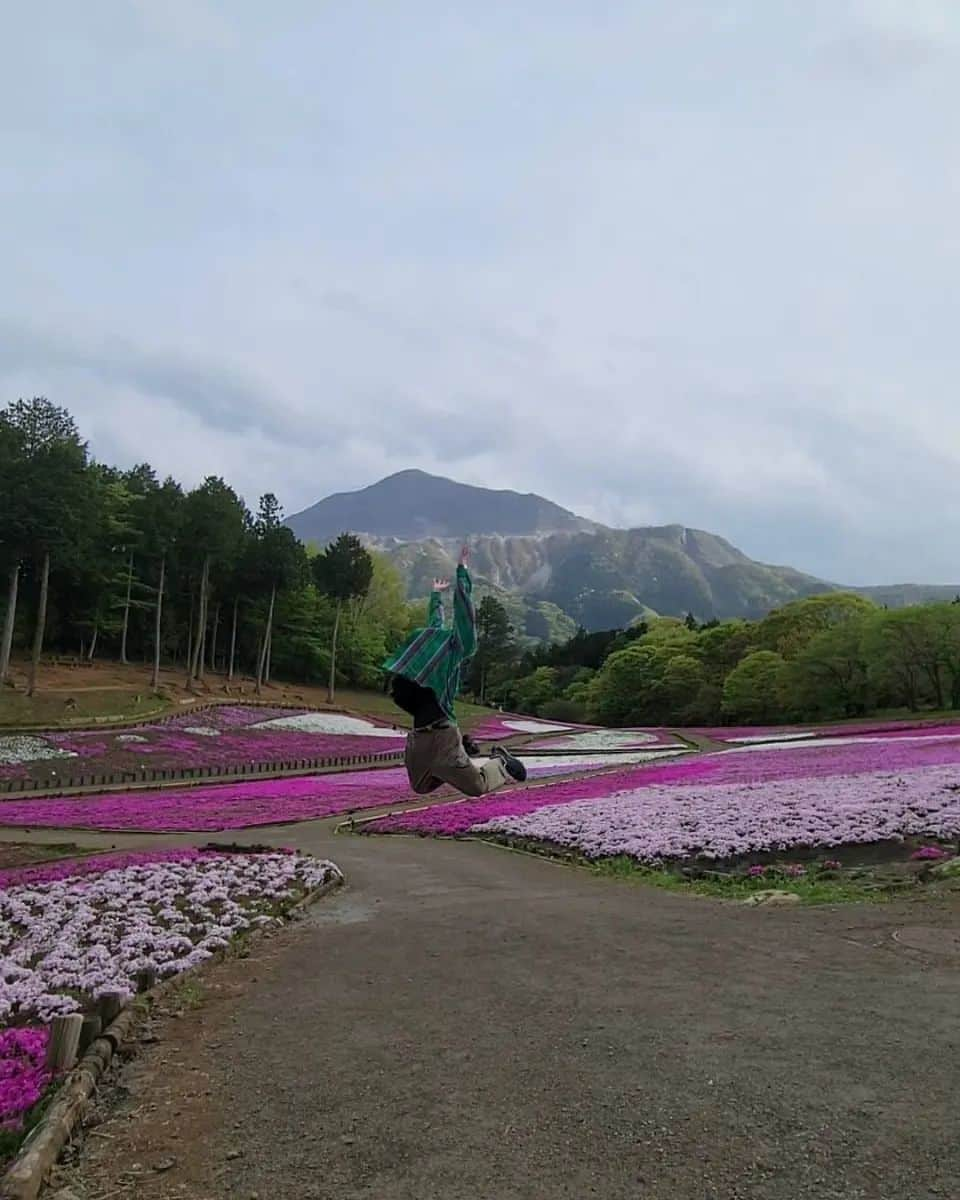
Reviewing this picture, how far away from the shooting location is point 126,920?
1134 cm

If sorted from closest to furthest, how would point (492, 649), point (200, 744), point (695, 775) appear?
point (695, 775), point (200, 744), point (492, 649)

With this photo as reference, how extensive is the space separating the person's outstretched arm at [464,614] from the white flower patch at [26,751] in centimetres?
3353

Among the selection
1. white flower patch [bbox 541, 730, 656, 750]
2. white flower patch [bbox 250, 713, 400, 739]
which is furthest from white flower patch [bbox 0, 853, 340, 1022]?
white flower patch [bbox 250, 713, 400, 739]

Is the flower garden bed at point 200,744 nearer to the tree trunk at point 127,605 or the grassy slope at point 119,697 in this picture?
the grassy slope at point 119,697

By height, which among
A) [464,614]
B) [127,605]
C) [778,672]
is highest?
[127,605]

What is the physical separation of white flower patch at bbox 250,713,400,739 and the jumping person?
45266mm

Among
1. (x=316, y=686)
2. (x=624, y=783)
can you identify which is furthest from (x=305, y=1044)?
(x=316, y=686)

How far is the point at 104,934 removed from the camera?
10641mm

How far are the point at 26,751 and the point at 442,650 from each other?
3523 cm

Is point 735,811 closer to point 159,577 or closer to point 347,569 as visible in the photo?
point 159,577

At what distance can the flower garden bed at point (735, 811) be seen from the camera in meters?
14.5

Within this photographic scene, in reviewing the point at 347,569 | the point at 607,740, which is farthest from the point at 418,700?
the point at 347,569

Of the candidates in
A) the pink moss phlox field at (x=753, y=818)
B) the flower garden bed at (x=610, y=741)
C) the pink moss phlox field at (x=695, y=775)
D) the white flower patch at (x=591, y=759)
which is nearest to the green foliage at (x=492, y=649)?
the flower garden bed at (x=610, y=741)

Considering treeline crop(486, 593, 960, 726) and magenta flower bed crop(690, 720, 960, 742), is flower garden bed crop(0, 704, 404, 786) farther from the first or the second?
treeline crop(486, 593, 960, 726)
